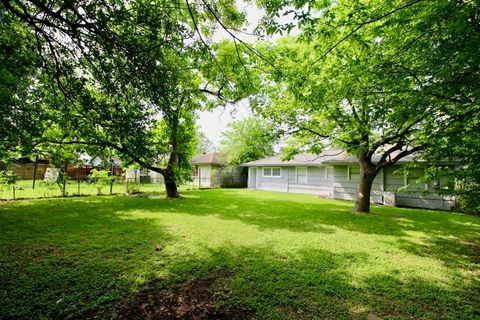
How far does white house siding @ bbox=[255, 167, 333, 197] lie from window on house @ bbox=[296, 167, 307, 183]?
10.4 inches

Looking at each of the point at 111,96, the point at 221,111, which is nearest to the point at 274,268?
the point at 111,96

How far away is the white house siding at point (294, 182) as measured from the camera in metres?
19.2

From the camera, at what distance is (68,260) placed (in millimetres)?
4672

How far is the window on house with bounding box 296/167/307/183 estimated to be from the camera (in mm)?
20625

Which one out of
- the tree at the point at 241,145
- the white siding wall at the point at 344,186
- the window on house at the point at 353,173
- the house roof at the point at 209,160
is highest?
the tree at the point at 241,145

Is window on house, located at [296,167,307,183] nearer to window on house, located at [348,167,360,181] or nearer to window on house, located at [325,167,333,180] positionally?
window on house, located at [325,167,333,180]

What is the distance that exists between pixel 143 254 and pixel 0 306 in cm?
227

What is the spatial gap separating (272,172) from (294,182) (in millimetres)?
2812

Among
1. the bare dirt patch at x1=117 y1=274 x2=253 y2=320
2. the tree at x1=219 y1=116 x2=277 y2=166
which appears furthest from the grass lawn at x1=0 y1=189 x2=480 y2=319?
the tree at x1=219 y1=116 x2=277 y2=166

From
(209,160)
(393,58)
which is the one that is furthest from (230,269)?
(209,160)

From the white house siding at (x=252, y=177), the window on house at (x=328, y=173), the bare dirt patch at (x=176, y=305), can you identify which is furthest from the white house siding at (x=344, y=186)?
the bare dirt patch at (x=176, y=305)

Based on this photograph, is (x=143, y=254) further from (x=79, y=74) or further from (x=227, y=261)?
(x=79, y=74)

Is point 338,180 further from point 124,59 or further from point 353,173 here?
point 124,59

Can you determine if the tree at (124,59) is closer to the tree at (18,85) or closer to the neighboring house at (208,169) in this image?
the tree at (18,85)
